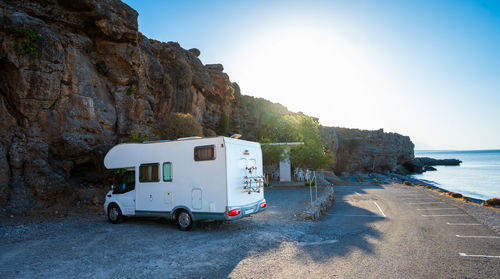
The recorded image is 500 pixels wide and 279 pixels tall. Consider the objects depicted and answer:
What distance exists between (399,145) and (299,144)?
60930mm

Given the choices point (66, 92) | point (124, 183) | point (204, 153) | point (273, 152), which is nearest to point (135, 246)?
point (204, 153)

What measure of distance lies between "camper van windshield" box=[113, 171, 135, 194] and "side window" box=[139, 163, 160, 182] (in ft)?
2.22

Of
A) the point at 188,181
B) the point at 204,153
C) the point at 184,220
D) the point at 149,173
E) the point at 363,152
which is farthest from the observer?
the point at 363,152

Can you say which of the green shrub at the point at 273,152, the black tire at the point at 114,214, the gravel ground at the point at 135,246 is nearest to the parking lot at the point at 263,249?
the gravel ground at the point at 135,246

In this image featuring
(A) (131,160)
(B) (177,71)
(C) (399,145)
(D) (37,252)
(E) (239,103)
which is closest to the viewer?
(D) (37,252)

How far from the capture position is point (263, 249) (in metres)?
7.76

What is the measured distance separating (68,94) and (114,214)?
9.90m

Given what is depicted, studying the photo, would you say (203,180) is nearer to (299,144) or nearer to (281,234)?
(281,234)

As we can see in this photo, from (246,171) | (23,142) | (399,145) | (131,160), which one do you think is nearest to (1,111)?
(23,142)

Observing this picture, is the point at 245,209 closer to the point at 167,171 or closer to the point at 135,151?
the point at 167,171

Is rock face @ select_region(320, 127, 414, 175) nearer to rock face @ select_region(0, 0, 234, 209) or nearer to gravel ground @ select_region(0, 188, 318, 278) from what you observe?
rock face @ select_region(0, 0, 234, 209)

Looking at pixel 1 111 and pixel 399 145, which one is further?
pixel 399 145

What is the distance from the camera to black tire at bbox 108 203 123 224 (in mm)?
11555

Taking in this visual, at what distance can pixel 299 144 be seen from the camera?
2841 cm
